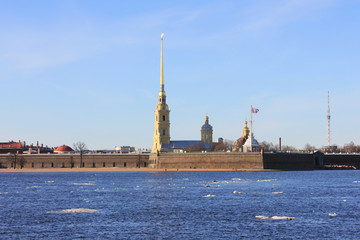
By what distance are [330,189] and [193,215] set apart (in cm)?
3293

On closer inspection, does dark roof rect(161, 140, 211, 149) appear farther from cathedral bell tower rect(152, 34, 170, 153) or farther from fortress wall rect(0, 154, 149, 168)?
fortress wall rect(0, 154, 149, 168)

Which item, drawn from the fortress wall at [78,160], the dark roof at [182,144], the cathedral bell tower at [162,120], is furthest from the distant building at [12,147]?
the dark roof at [182,144]

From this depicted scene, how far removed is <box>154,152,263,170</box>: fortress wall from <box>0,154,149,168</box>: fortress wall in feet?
19.7

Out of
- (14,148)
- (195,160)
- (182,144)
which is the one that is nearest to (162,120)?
(182,144)

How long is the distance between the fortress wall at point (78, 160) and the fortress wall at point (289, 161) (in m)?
36.8

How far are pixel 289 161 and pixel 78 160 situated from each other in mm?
55546

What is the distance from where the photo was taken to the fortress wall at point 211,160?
137 meters

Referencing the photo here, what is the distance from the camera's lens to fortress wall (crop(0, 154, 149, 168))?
158375 millimetres

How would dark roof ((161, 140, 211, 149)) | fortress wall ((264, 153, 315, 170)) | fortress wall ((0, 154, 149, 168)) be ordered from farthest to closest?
1. dark roof ((161, 140, 211, 149))
2. fortress wall ((0, 154, 149, 168))
3. fortress wall ((264, 153, 315, 170))

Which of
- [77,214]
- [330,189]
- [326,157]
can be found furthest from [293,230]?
[326,157]

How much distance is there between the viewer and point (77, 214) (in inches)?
1977

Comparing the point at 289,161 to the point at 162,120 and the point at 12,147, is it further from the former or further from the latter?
the point at 12,147

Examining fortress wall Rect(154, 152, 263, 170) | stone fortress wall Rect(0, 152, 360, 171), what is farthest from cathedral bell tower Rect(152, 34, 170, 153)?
fortress wall Rect(154, 152, 263, 170)

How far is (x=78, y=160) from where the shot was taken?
523 ft
